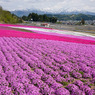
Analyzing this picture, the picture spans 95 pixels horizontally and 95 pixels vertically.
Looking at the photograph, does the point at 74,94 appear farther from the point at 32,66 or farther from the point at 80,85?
the point at 32,66

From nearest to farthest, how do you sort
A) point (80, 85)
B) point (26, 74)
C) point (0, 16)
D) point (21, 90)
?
point (21, 90) < point (80, 85) < point (26, 74) < point (0, 16)

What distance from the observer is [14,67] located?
11.3 m

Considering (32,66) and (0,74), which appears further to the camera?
(32,66)

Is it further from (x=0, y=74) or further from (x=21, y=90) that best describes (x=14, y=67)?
(x=21, y=90)

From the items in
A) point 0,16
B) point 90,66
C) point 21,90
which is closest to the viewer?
point 21,90

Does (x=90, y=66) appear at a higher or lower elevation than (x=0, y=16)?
lower

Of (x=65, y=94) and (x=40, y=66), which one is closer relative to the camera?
(x=65, y=94)

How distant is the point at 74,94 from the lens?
8398 mm

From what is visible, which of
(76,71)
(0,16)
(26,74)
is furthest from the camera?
(0,16)

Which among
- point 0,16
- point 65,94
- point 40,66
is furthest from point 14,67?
point 0,16

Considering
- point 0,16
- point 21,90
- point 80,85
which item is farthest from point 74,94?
point 0,16

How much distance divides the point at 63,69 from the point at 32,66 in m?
2.86

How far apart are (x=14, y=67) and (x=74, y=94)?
5.48m

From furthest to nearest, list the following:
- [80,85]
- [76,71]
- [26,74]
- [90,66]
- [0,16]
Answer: [0,16] → [90,66] → [76,71] → [26,74] → [80,85]
